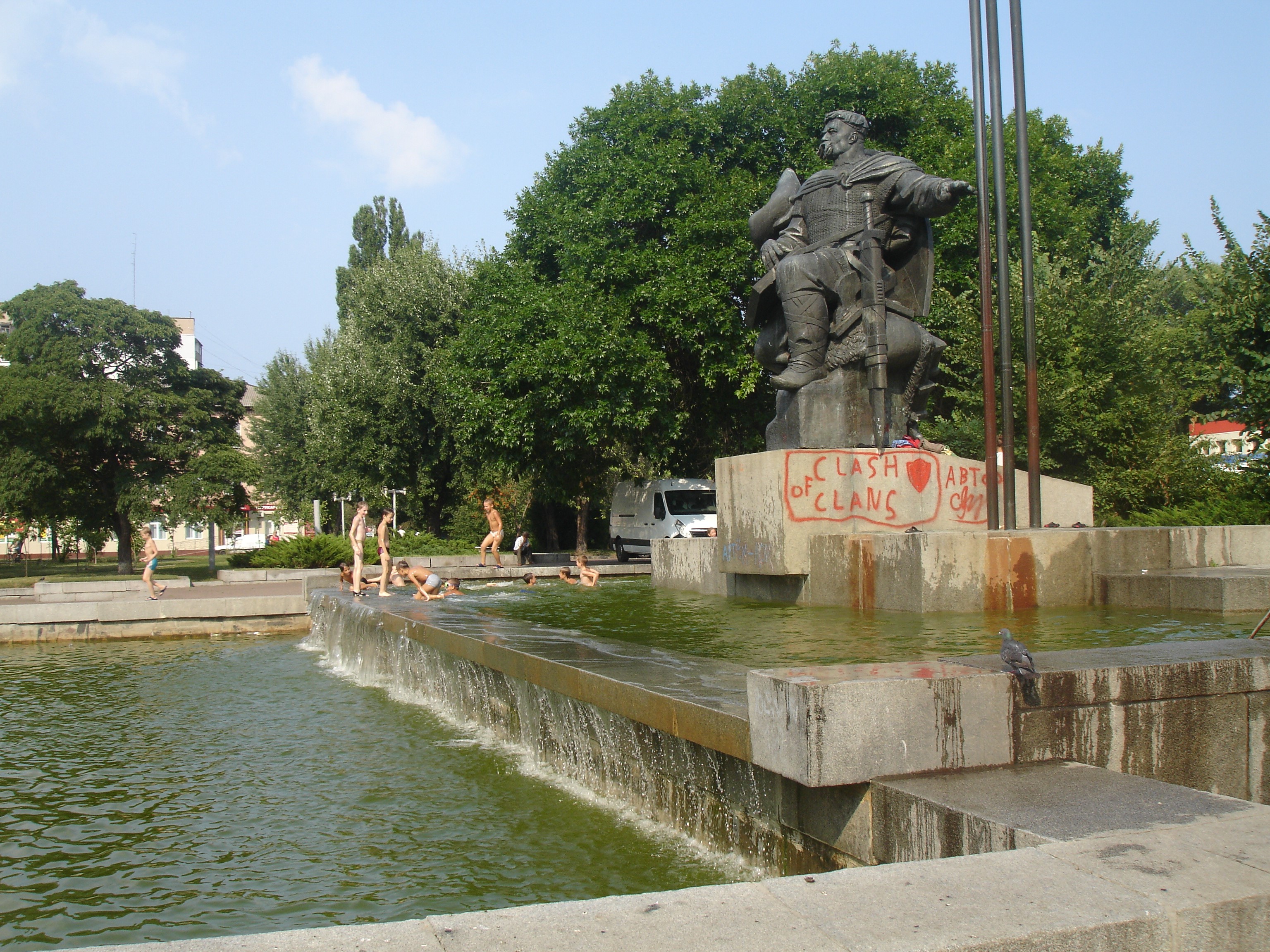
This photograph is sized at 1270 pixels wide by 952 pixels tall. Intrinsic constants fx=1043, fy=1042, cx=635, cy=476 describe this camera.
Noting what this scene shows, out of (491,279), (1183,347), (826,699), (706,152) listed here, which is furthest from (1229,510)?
(491,279)

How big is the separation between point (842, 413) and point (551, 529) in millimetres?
27619

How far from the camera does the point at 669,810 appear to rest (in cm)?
544

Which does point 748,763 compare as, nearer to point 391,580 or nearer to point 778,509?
point 778,509

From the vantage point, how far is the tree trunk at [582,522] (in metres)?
33.6

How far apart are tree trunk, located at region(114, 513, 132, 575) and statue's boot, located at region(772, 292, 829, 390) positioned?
31.5 m

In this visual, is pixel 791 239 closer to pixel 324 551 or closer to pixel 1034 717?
pixel 1034 717

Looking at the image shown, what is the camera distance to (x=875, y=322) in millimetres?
10867

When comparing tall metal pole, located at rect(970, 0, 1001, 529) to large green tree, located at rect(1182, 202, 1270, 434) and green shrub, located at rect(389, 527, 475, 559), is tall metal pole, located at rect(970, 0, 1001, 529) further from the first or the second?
green shrub, located at rect(389, 527, 475, 559)

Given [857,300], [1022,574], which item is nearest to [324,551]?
[857,300]

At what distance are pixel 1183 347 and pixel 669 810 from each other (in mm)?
18977

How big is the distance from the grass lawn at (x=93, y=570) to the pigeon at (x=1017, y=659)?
25.3 metres

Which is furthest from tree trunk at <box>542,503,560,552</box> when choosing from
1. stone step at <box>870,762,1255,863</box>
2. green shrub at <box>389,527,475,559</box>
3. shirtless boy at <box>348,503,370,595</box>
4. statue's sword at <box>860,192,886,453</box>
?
stone step at <box>870,762,1255,863</box>

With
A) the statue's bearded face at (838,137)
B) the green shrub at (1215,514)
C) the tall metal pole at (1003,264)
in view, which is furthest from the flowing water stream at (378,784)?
the green shrub at (1215,514)

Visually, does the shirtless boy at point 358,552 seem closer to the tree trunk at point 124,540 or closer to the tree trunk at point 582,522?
the tree trunk at point 582,522
